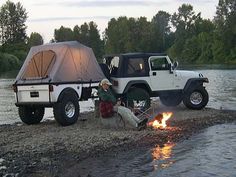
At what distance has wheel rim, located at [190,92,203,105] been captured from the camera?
20266 millimetres

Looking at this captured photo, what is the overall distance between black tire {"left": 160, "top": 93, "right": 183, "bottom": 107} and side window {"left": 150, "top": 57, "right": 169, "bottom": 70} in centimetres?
116

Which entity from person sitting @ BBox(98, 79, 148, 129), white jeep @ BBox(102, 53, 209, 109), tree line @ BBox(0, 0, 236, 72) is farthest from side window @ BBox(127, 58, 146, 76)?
tree line @ BBox(0, 0, 236, 72)

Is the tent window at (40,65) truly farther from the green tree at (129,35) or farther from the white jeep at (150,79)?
the green tree at (129,35)

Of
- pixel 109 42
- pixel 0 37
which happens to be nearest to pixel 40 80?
pixel 0 37

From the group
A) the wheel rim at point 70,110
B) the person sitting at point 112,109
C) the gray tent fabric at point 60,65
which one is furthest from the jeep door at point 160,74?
the person sitting at point 112,109

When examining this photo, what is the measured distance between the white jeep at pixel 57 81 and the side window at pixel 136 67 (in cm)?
111

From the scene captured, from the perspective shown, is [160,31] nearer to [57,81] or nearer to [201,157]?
[57,81]

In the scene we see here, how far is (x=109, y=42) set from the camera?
152 meters

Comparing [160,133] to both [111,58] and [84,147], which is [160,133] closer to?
[84,147]

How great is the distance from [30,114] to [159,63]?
5.27m

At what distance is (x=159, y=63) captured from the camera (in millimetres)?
19594

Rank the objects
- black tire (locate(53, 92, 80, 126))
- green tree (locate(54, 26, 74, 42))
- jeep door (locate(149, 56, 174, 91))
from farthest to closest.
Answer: green tree (locate(54, 26, 74, 42)), jeep door (locate(149, 56, 174, 91)), black tire (locate(53, 92, 80, 126))

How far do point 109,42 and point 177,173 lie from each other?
142m

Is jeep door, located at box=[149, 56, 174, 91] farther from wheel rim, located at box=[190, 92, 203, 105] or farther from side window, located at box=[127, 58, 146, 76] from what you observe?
wheel rim, located at box=[190, 92, 203, 105]
